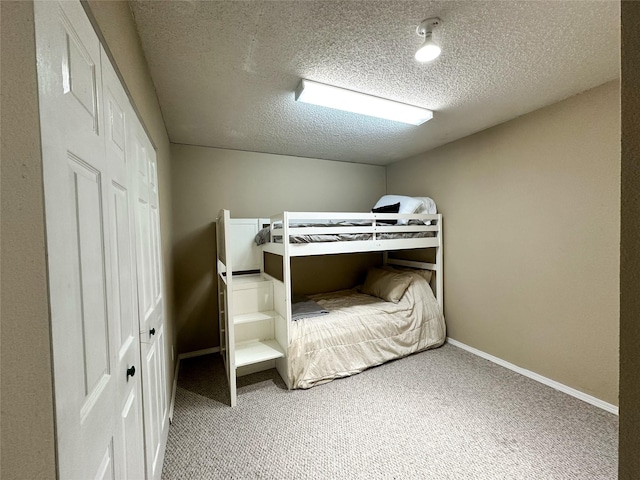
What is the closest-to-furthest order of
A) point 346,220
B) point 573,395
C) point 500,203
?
1. point 573,395
2. point 500,203
3. point 346,220

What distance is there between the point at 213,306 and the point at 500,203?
323 centimetres

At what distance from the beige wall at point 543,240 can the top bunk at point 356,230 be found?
30 cm

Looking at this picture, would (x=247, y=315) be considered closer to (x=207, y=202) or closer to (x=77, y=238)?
(x=207, y=202)

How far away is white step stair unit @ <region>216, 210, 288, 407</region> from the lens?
2135 millimetres

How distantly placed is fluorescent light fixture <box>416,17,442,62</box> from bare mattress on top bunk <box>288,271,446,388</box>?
208cm

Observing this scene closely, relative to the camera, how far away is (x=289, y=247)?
2178 millimetres

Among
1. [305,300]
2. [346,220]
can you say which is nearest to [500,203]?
[346,220]

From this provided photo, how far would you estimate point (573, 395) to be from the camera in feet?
6.56

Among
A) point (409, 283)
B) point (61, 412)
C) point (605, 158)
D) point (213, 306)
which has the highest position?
point (605, 158)

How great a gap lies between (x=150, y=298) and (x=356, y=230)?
1746 millimetres

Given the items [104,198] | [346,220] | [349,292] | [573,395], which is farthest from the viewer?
[349,292]

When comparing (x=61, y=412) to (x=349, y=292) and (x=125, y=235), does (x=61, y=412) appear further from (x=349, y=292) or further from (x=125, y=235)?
(x=349, y=292)

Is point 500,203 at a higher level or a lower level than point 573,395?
higher

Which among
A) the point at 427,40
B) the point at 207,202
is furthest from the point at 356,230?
the point at 207,202
